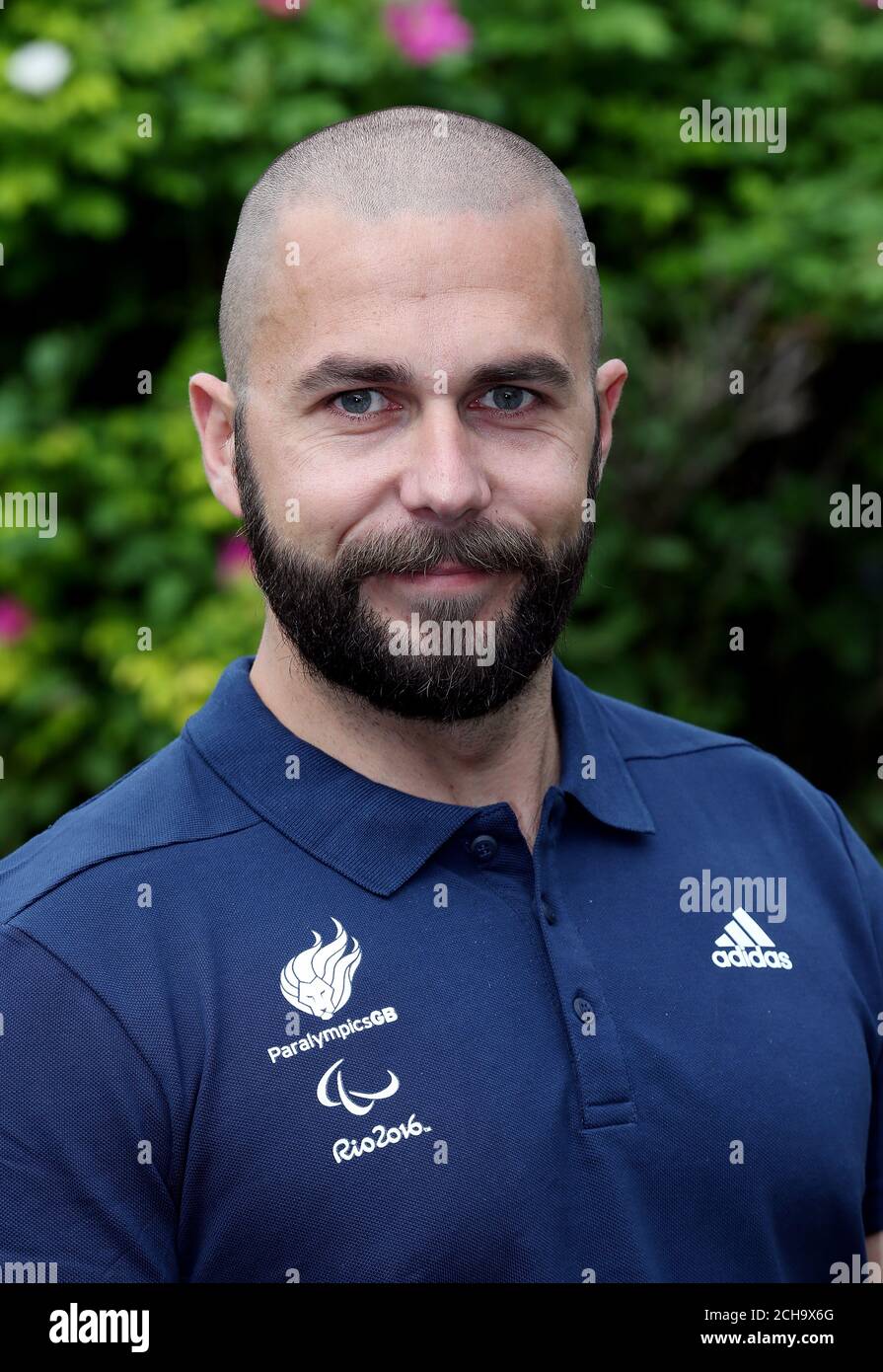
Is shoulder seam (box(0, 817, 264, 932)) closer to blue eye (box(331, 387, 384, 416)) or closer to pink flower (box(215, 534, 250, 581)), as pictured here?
blue eye (box(331, 387, 384, 416))

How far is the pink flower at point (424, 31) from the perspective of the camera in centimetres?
420

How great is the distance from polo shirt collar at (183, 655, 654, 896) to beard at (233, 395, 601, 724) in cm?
9

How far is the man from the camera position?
1.68m

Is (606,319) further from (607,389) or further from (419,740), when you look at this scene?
(419,740)

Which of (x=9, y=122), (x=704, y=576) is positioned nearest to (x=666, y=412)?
(x=704, y=576)

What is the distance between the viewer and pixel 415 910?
1.84m

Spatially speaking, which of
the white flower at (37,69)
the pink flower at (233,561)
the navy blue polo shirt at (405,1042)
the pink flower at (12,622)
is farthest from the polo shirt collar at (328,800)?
the white flower at (37,69)

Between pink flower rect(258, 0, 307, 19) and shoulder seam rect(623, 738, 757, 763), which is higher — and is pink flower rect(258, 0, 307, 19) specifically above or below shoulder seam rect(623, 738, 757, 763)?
above

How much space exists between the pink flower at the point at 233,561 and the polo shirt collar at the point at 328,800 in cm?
205

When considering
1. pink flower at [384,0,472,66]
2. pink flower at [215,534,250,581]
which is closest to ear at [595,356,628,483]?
pink flower at [215,534,250,581]

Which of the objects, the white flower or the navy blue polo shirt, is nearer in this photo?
the navy blue polo shirt

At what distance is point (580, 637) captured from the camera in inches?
171

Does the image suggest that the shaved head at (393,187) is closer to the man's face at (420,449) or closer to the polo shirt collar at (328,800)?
the man's face at (420,449)

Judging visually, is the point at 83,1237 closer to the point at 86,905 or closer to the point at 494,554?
the point at 86,905
